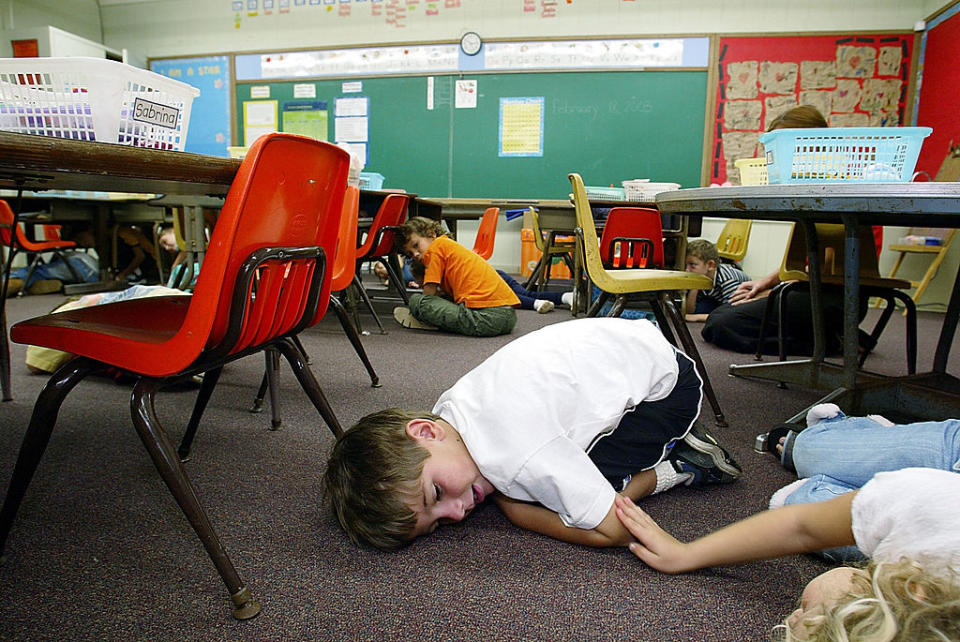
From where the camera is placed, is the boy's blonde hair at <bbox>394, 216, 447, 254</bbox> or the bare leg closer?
the bare leg

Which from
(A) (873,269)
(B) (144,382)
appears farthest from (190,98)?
(A) (873,269)

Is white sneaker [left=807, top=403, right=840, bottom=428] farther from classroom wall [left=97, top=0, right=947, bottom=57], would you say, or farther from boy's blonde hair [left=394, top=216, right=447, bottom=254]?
classroom wall [left=97, top=0, right=947, bottom=57]

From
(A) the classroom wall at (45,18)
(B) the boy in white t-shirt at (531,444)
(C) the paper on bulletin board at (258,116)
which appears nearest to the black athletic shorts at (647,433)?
(B) the boy in white t-shirt at (531,444)

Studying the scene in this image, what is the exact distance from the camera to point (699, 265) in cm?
354

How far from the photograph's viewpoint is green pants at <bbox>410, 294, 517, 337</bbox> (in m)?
3.04

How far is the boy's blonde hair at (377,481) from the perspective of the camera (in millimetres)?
889

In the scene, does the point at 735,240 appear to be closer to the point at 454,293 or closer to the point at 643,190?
the point at 643,190

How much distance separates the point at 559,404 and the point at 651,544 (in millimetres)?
260

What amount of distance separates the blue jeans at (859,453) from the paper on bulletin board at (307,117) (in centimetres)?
551

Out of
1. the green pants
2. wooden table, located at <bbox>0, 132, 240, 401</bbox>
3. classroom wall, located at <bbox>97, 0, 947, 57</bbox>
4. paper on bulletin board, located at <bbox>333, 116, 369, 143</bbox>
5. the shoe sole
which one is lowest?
the green pants

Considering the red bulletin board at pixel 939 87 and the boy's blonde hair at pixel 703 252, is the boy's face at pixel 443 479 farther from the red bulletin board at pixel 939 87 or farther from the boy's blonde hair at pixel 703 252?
the red bulletin board at pixel 939 87

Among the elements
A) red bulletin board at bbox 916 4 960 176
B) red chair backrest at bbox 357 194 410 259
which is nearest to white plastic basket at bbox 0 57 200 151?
red chair backrest at bbox 357 194 410 259

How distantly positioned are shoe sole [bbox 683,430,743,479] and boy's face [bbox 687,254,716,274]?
8.16 ft

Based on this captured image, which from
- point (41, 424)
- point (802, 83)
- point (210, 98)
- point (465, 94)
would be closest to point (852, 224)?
point (41, 424)
